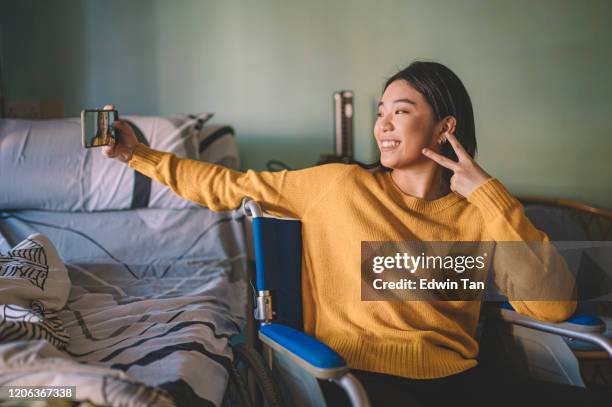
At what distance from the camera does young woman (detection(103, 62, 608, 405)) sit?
1099 millimetres

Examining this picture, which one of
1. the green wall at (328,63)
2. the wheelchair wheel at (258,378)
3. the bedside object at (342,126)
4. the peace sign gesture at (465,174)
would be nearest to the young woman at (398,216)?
the peace sign gesture at (465,174)

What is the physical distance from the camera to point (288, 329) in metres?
1.08

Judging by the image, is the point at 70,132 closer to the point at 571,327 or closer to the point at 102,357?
the point at 102,357

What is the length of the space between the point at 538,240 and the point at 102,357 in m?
0.92

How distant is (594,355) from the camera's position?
1571 millimetres

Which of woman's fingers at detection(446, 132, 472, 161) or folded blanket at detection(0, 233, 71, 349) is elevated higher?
woman's fingers at detection(446, 132, 472, 161)

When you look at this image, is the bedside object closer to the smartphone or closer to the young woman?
the young woman

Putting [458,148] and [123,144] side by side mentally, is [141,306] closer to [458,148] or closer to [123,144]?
[123,144]

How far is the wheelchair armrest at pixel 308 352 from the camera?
91cm

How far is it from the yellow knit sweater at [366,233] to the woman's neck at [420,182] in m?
0.02

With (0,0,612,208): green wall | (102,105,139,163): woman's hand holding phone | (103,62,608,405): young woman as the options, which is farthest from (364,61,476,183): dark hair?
(0,0,612,208): green wall

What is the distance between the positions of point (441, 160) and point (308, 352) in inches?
19.0

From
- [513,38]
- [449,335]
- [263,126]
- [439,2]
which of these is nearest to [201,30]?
[263,126]

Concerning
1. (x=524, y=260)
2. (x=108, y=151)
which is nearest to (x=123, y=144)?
(x=108, y=151)
